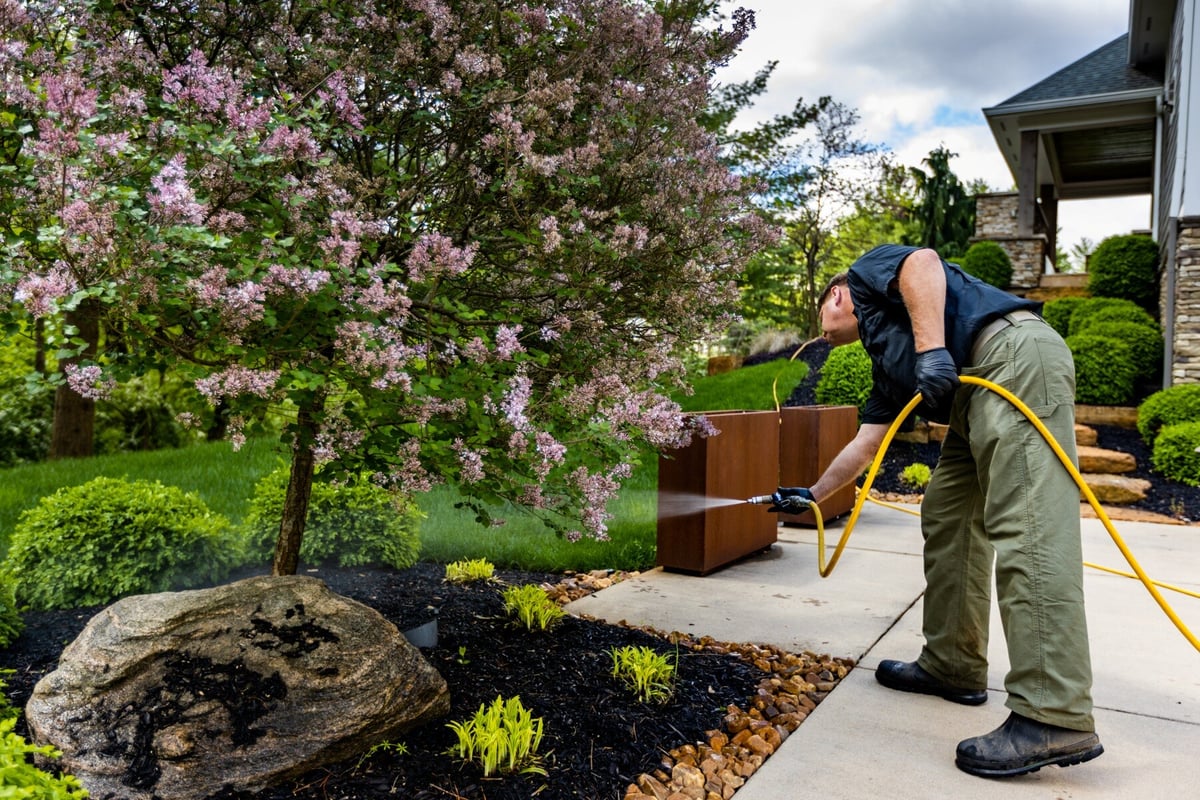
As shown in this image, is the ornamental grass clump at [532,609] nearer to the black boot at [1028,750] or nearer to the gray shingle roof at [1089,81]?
the black boot at [1028,750]

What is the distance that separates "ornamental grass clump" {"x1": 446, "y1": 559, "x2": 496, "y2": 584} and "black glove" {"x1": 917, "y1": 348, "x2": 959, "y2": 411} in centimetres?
241

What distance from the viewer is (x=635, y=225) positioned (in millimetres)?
2457

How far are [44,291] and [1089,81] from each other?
52.4 feet

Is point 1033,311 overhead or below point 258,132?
below

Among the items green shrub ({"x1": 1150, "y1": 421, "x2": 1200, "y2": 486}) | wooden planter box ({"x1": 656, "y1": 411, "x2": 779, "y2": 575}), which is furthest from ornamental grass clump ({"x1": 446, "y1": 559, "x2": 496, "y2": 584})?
green shrub ({"x1": 1150, "y1": 421, "x2": 1200, "y2": 486})

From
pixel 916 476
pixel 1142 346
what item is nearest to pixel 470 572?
pixel 916 476

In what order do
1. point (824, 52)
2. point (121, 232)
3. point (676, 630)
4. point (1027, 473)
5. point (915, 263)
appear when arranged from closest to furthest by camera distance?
1. point (121, 232)
2. point (1027, 473)
3. point (915, 263)
4. point (676, 630)
5. point (824, 52)

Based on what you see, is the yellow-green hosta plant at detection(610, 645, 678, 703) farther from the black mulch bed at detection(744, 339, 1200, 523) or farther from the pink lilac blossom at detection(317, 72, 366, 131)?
the black mulch bed at detection(744, 339, 1200, 523)

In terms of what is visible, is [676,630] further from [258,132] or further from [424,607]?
[258,132]

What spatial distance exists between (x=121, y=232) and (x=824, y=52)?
47.4ft

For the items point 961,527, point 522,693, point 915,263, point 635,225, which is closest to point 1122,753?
point 961,527

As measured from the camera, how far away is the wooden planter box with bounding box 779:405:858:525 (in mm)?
5816

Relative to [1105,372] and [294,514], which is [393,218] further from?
[1105,372]

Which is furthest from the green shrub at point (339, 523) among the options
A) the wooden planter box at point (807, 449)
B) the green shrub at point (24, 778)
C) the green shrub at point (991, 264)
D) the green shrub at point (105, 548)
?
the green shrub at point (991, 264)
